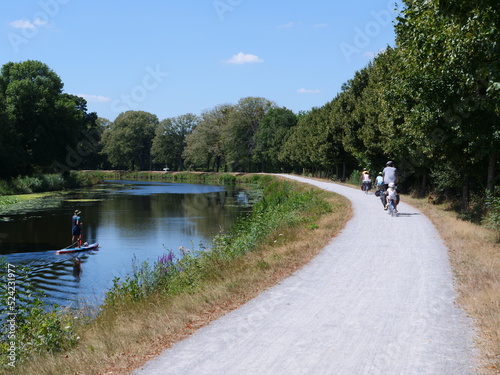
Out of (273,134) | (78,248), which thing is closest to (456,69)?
(78,248)

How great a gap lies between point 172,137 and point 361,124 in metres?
76.4

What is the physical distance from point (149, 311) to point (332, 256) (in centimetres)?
490

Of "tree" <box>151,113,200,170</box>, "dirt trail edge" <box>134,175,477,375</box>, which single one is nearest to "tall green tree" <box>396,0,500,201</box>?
"dirt trail edge" <box>134,175,477,375</box>

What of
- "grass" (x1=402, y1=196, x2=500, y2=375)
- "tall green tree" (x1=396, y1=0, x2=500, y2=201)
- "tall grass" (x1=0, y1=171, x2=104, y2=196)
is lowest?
"tall grass" (x1=0, y1=171, x2=104, y2=196)

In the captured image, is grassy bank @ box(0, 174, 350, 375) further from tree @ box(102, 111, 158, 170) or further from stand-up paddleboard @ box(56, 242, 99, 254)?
tree @ box(102, 111, 158, 170)

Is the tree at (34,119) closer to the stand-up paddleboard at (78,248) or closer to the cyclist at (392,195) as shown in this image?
the stand-up paddleboard at (78,248)

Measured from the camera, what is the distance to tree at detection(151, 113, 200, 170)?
109m

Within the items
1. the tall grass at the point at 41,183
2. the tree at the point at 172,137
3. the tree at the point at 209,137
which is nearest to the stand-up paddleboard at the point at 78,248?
the tall grass at the point at 41,183

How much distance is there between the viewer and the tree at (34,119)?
49.8 meters

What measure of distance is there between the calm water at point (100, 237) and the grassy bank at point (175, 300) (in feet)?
10.2

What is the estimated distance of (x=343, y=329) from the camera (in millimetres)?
6207

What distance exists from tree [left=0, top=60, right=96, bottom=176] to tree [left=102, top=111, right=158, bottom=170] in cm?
4980

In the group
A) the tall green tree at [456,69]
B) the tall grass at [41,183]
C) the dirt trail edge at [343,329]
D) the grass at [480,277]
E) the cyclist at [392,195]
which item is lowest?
the tall grass at [41,183]

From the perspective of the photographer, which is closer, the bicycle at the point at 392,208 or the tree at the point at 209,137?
the bicycle at the point at 392,208
